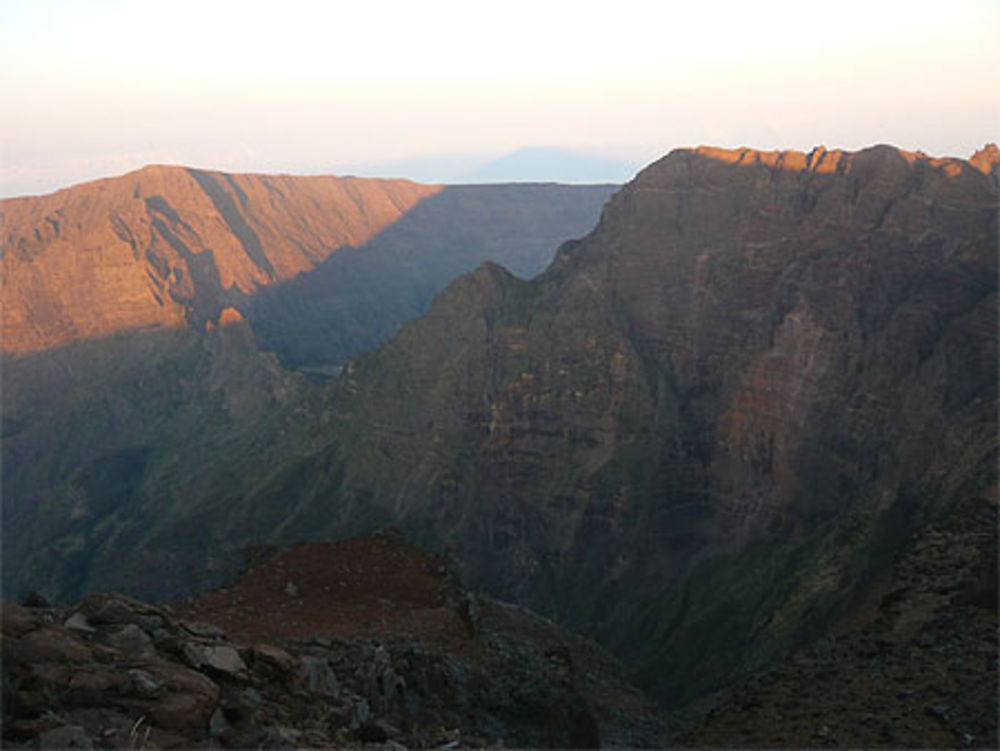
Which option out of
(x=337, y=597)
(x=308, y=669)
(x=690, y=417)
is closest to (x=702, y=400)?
(x=690, y=417)

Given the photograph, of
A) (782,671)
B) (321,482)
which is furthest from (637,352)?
(782,671)

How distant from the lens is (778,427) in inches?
3285

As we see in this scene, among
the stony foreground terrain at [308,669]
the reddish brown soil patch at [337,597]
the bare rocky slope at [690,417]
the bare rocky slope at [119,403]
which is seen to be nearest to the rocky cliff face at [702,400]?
the bare rocky slope at [690,417]

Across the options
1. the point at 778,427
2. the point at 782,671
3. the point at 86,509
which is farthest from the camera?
the point at 86,509

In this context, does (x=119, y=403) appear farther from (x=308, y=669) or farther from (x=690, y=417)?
(x=308, y=669)

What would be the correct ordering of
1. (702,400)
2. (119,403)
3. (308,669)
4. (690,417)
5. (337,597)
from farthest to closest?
(119,403) → (690,417) → (702,400) → (337,597) → (308,669)

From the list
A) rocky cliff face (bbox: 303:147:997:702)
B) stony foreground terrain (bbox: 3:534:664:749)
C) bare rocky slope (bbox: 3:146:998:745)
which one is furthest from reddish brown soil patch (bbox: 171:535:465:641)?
rocky cliff face (bbox: 303:147:997:702)

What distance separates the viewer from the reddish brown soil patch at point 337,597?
26.6 meters

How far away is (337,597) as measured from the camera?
3103 centimetres

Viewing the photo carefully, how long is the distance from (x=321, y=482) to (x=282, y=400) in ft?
132

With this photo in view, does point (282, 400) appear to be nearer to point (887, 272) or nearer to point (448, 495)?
point (448, 495)

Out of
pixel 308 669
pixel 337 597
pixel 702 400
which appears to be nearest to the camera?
pixel 308 669

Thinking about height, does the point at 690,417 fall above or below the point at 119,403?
above

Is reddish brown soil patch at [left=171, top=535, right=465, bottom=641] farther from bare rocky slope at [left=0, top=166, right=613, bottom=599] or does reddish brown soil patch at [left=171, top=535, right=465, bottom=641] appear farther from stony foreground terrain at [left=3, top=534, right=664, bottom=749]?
bare rocky slope at [left=0, top=166, right=613, bottom=599]
